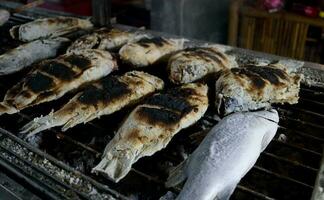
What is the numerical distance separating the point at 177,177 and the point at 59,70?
1.24m

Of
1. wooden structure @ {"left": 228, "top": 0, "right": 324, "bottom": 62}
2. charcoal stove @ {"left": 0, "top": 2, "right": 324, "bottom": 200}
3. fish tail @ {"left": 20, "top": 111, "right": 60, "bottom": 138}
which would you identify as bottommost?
wooden structure @ {"left": 228, "top": 0, "right": 324, "bottom": 62}

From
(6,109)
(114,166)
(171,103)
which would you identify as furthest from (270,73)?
(6,109)

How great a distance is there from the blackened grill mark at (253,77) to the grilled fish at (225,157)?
286 millimetres

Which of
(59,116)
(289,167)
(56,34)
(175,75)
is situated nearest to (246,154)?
(289,167)

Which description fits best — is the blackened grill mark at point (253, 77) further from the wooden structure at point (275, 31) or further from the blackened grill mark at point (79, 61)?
the wooden structure at point (275, 31)

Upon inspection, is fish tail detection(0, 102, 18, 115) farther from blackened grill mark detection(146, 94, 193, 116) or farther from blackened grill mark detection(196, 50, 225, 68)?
blackened grill mark detection(196, 50, 225, 68)

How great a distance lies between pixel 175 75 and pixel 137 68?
15.4 inches

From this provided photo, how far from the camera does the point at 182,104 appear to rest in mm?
2230

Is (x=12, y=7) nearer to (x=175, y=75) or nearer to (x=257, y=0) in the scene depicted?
(x=175, y=75)

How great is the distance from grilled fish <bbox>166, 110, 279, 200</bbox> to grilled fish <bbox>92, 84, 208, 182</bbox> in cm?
22

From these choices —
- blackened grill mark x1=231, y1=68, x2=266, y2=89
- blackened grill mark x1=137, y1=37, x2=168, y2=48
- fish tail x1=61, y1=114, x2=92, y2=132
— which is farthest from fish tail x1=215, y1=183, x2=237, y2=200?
blackened grill mark x1=137, y1=37, x2=168, y2=48

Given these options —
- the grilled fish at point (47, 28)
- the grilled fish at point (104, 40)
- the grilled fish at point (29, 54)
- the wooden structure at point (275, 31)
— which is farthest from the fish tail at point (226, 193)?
the wooden structure at point (275, 31)

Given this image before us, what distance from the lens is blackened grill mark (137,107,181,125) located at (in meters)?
2.09

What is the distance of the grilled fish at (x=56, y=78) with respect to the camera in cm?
245
